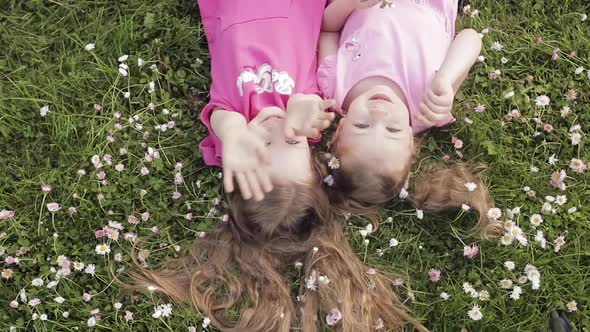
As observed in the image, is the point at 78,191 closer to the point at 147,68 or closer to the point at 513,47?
the point at 147,68

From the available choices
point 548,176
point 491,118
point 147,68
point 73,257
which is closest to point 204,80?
point 147,68

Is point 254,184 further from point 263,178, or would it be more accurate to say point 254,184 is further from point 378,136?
point 378,136

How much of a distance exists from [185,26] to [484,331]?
2076mm

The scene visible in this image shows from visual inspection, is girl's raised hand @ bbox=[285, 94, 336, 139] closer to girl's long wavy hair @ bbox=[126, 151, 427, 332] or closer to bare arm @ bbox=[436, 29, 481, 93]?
girl's long wavy hair @ bbox=[126, 151, 427, 332]

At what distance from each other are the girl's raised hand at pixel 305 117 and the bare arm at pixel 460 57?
65 centimetres

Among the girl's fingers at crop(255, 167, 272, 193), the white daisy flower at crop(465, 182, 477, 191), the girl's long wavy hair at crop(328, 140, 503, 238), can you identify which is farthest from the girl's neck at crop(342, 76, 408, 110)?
the girl's fingers at crop(255, 167, 272, 193)

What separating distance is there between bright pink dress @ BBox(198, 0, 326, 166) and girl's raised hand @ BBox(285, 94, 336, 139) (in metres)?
0.35

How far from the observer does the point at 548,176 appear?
314 centimetres

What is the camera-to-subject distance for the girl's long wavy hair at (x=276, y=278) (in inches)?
116

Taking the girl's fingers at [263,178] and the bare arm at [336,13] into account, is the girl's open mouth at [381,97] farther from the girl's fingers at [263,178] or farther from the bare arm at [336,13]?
the girl's fingers at [263,178]

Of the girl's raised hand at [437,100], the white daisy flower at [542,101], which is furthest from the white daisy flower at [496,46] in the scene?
the girl's raised hand at [437,100]

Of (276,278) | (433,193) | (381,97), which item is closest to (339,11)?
(381,97)

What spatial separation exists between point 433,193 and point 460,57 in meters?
0.65

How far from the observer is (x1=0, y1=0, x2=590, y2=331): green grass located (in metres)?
2.99
